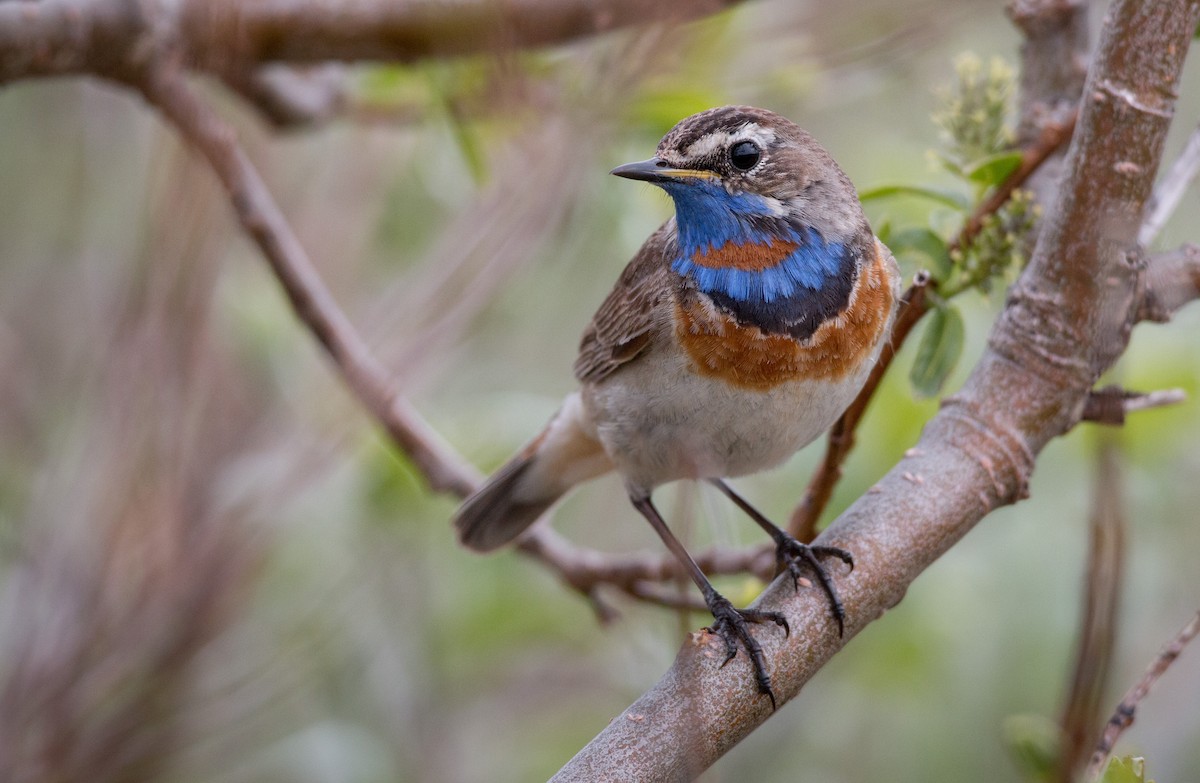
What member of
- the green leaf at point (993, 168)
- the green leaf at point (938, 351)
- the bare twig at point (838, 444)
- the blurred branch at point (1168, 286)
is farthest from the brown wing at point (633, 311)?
the blurred branch at point (1168, 286)

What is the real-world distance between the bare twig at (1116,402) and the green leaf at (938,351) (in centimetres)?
29

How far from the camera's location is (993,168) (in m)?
2.66

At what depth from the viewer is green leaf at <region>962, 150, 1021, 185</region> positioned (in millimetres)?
2631

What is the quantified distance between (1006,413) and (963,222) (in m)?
0.46

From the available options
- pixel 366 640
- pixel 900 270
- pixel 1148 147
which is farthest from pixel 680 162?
pixel 366 640

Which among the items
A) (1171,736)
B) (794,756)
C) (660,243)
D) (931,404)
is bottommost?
(1171,736)

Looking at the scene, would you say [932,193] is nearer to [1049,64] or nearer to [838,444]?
[838,444]

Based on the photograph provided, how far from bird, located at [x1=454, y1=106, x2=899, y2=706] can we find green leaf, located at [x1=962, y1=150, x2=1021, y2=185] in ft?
1.21

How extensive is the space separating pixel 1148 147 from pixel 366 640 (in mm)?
3013

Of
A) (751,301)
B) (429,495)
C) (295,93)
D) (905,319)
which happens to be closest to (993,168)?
(905,319)

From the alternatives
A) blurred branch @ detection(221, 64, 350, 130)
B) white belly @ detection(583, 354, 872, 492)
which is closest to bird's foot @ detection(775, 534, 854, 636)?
white belly @ detection(583, 354, 872, 492)

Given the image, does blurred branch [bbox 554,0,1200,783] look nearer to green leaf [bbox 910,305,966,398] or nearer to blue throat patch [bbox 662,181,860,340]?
green leaf [bbox 910,305,966,398]

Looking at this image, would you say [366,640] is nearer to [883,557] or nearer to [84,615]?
[84,615]

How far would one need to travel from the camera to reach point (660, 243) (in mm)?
3236
